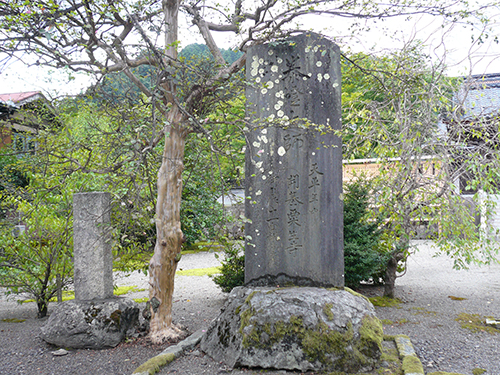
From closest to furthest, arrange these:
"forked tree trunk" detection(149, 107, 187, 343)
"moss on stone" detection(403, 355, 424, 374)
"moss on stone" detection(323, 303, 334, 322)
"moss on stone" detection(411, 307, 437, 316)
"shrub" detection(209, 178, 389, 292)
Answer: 1. "moss on stone" detection(403, 355, 424, 374)
2. "moss on stone" detection(323, 303, 334, 322)
3. "forked tree trunk" detection(149, 107, 187, 343)
4. "moss on stone" detection(411, 307, 437, 316)
5. "shrub" detection(209, 178, 389, 292)

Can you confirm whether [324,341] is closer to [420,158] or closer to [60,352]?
[60,352]

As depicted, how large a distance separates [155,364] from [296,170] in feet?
7.60

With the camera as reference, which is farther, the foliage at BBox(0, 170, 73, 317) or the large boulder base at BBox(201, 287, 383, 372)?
the foliage at BBox(0, 170, 73, 317)

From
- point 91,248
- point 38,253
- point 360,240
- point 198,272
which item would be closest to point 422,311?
point 360,240

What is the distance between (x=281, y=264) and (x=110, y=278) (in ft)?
6.70

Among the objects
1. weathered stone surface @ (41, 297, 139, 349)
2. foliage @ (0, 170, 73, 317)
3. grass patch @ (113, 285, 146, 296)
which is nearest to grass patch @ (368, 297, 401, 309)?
weathered stone surface @ (41, 297, 139, 349)

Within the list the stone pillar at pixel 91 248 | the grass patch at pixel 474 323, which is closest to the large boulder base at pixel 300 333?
the stone pillar at pixel 91 248

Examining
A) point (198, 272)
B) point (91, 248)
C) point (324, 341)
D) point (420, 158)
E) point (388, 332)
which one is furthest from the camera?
point (198, 272)

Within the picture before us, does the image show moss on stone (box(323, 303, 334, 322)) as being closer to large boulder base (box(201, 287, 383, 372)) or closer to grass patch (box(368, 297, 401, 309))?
large boulder base (box(201, 287, 383, 372))

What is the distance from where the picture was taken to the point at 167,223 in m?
3.99

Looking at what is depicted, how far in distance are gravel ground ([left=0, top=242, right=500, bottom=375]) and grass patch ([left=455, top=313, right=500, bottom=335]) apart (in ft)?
0.32

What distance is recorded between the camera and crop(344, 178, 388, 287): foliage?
5808 mm

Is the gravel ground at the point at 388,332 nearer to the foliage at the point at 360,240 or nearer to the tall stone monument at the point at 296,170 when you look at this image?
the foliage at the point at 360,240

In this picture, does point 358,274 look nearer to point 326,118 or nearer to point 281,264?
point 281,264
